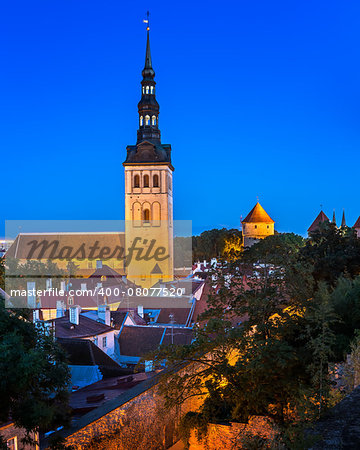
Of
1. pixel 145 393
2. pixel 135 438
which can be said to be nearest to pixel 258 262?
pixel 145 393

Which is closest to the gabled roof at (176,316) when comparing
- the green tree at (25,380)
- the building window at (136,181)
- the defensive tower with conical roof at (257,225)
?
the green tree at (25,380)

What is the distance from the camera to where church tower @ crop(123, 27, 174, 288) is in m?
56.0

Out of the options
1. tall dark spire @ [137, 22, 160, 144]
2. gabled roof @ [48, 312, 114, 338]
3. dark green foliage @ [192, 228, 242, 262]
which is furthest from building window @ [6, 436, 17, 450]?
dark green foliage @ [192, 228, 242, 262]

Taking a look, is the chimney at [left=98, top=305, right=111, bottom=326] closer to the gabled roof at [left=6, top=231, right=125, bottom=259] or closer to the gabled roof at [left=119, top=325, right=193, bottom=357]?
the gabled roof at [left=119, top=325, right=193, bottom=357]

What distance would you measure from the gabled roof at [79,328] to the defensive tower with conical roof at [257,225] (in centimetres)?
6655

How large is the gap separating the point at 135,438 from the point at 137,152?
49.2m

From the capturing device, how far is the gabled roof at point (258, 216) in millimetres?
88062

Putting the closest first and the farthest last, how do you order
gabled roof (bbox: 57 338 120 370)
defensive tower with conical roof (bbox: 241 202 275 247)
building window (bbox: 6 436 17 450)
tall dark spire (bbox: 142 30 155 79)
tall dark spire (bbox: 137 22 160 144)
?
building window (bbox: 6 436 17 450) → gabled roof (bbox: 57 338 120 370) → tall dark spire (bbox: 137 22 160 144) → tall dark spire (bbox: 142 30 155 79) → defensive tower with conical roof (bbox: 241 202 275 247)

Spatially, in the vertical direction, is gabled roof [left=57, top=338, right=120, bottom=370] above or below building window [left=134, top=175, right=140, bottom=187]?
below

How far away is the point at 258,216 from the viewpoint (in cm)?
8825

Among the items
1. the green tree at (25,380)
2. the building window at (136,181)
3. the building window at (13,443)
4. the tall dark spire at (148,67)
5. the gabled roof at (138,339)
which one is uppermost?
the tall dark spire at (148,67)

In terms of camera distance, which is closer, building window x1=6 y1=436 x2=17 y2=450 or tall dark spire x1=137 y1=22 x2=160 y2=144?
building window x1=6 y1=436 x2=17 y2=450

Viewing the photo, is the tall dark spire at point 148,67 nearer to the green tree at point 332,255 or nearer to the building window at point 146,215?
the building window at point 146,215

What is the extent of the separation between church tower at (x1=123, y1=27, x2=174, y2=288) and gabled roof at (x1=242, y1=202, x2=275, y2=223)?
1371 inches
